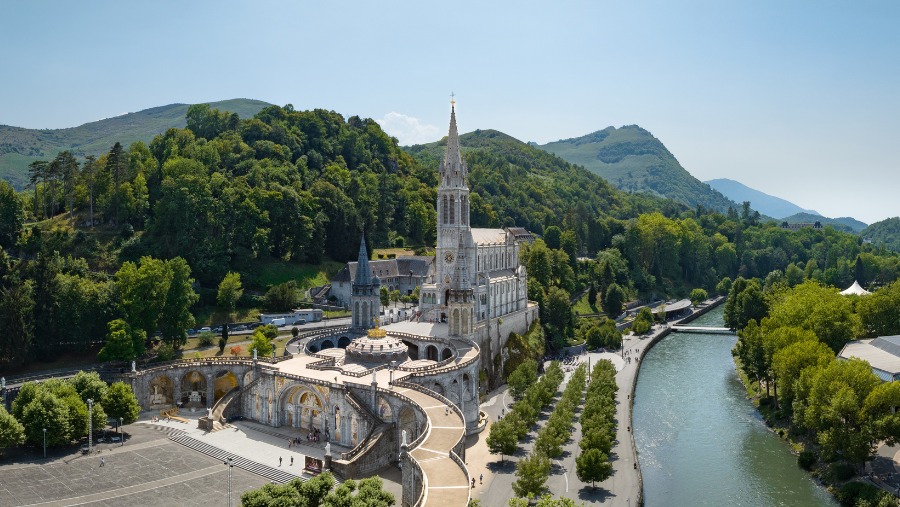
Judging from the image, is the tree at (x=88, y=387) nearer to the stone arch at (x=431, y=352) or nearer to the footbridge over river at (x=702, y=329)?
the stone arch at (x=431, y=352)

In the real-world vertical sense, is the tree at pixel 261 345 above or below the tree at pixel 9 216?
below

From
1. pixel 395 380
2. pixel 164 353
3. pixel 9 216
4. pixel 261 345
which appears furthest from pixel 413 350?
pixel 9 216

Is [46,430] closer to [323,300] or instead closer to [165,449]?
[165,449]

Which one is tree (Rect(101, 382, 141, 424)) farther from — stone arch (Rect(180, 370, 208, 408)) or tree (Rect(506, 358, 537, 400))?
tree (Rect(506, 358, 537, 400))

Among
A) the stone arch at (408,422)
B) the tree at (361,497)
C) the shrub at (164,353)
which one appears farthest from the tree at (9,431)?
the tree at (361,497)

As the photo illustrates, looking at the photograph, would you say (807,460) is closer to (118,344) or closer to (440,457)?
(440,457)
